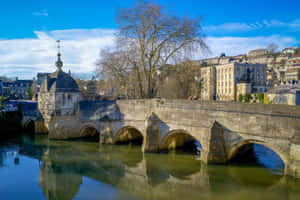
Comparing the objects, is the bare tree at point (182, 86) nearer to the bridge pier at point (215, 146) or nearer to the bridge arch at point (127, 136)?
the bridge arch at point (127, 136)

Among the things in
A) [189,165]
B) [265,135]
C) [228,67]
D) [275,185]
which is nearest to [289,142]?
[265,135]

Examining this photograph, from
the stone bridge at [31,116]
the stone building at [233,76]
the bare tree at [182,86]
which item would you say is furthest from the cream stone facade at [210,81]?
the stone bridge at [31,116]

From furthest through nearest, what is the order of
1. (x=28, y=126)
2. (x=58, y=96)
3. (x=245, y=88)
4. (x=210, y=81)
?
(x=210, y=81) < (x=245, y=88) < (x=28, y=126) < (x=58, y=96)

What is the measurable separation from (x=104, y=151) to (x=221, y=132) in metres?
10.6

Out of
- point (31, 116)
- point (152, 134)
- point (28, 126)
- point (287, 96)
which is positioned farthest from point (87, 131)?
point (287, 96)

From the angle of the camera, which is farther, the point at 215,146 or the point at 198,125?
the point at 198,125

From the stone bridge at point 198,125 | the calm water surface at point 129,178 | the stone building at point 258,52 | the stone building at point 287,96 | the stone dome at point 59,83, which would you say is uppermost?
the stone building at point 258,52

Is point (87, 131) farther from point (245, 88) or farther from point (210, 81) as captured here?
point (210, 81)

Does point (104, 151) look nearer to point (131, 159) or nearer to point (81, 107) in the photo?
point (131, 159)

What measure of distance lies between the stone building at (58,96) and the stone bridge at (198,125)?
2.42 ft

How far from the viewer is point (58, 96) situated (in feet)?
82.2

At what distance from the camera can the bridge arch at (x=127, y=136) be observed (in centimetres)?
2297

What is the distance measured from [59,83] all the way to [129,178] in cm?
1451

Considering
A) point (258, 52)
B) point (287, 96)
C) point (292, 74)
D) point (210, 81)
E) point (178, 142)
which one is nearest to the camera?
point (287, 96)
